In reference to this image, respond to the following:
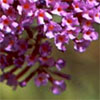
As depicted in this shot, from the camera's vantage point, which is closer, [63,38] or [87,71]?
[63,38]

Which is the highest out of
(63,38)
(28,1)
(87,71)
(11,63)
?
(28,1)

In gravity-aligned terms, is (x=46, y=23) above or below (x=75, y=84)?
above

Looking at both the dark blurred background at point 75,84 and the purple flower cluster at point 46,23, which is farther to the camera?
the dark blurred background at point 75,84

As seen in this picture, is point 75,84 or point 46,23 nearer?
point 46,23

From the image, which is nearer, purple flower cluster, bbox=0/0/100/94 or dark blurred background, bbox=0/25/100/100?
purple flower cluster, bbox=0/0/100/94

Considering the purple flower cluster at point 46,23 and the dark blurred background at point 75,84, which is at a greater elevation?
the purple flower cluster at point 46,23

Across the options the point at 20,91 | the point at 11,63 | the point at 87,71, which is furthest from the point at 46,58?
the point at 87,71

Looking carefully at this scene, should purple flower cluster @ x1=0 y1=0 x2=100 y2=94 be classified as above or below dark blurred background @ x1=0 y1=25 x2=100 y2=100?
above

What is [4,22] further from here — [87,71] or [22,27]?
[87,71]
